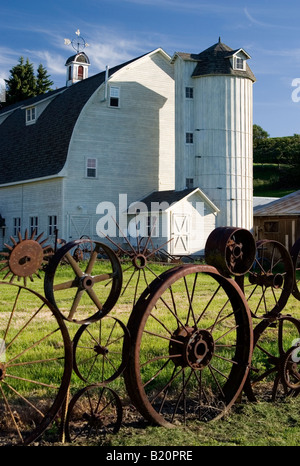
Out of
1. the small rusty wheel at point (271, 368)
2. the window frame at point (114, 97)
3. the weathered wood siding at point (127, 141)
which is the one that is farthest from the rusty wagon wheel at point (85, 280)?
the window frame at point (114, 97)

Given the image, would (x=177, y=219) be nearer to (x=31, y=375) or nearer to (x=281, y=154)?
(x=31, y=375)

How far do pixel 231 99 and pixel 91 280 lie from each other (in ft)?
80.5

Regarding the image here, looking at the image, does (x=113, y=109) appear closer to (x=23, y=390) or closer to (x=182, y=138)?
(x=182, y=138)

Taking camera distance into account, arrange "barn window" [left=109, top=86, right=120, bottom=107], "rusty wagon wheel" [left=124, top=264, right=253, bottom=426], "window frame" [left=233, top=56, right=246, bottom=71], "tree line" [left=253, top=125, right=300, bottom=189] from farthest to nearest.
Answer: "tree line" [left=253, top=125, right=300, bottom=189] < "barn window" [left=109, top=86, right=120, bottom=107] < "window frame" [left=233, top=56, right=246, bottom=71] < "rusty wagon wheel" [left=124, top=264, right=253, bottom=426]

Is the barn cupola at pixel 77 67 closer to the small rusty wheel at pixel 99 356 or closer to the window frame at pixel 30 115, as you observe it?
the window frame at pixel 30 115

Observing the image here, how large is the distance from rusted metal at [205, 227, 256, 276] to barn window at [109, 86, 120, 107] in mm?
23668

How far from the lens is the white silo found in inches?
1102

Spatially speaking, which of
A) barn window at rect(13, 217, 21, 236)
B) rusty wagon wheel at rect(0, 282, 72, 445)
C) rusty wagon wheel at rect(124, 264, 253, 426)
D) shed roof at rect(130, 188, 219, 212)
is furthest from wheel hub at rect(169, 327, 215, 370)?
barn window at rect(13, 217, 21, 236)

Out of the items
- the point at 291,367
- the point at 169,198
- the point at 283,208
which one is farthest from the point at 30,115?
the point at 291,367

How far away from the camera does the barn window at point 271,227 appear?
98.3ft

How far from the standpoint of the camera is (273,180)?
59469 millimetres

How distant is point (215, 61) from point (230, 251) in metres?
24.3

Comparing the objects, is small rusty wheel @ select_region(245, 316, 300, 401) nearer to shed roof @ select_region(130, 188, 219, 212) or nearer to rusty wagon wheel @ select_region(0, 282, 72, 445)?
rusty wagon wheel @ select_region(0, 282, 72, 445)

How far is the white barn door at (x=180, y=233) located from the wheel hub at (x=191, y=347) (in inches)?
817
